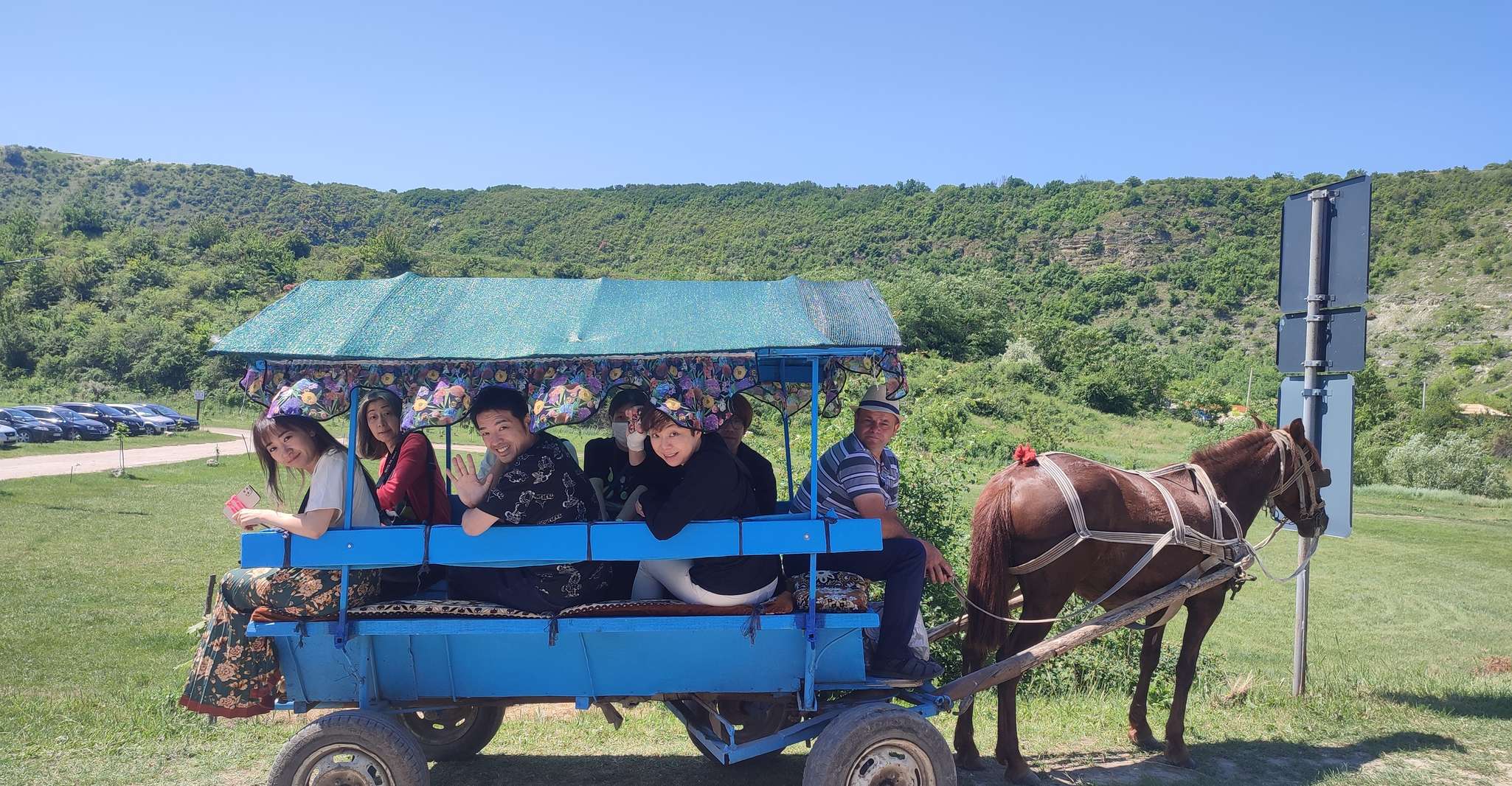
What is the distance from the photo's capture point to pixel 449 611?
4.05 meters

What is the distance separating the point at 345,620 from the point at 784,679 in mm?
1901

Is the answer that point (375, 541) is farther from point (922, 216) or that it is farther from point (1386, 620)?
point (922, 216)

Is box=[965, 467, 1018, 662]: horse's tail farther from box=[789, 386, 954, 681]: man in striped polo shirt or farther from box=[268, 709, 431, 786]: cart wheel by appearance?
box=[268, 709, 431, 786]: cart wheel

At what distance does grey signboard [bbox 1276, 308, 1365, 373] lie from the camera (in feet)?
20.7

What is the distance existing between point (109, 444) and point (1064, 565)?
1343 inches

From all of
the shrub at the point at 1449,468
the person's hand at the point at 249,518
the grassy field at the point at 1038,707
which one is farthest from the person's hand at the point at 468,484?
the shrub at the point at 1449,468

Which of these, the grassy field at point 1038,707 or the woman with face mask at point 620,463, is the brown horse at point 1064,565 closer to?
the grassy field at point 1038,707

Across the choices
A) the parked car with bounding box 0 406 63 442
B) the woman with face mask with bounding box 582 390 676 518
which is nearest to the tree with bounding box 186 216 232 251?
the parked car with bounding box 0 406 63 442

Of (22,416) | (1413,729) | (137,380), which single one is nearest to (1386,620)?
(1413,729)

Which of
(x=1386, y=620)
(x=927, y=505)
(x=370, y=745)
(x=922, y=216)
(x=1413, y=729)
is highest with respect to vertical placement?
(x=922, y=216)

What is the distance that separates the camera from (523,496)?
13.1 feet

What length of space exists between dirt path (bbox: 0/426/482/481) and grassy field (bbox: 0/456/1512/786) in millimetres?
10185

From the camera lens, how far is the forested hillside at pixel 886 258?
43.5 m

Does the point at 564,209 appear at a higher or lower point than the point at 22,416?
higher
